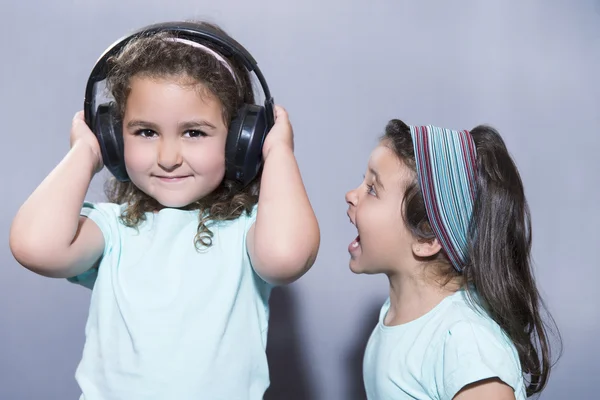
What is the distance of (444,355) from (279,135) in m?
0.50

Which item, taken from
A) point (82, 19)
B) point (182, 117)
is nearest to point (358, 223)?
point (182, 117)

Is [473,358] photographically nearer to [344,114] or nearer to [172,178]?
[172,178]

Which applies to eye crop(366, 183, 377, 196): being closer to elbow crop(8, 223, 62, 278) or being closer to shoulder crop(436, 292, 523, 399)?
shoulder crop(436, 292, 523, 399)

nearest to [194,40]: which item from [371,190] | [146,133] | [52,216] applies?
[146,133]

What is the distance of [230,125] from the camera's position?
132 centimetres

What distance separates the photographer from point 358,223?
156 centimetres

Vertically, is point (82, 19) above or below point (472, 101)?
above

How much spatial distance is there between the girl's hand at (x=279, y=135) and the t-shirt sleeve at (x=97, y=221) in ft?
1.03

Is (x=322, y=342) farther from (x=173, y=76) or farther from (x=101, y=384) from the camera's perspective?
(x=173, y=76)

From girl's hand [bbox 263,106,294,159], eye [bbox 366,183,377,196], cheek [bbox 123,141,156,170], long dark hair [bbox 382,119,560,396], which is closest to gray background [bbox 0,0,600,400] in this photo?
eye [bbox 366,183,377,196]

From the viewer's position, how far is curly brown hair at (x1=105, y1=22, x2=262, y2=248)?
4.27ft

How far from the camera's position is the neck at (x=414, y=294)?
1504mm

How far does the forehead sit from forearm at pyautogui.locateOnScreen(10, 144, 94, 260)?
1.97 feet

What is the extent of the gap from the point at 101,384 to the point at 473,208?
755 mm
